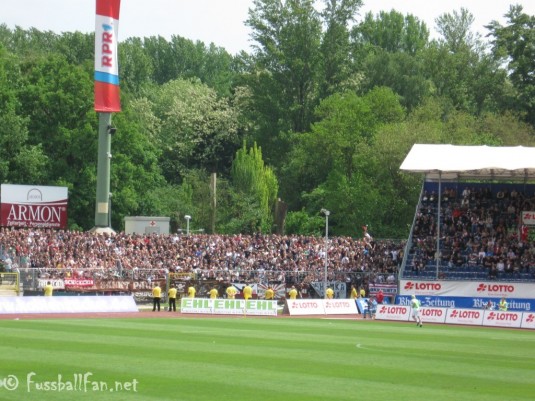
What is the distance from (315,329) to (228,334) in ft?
16.7

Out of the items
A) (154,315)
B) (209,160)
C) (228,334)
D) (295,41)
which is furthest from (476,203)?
(209,160)

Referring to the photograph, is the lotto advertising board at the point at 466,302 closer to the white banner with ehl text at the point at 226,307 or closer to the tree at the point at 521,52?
the white banner with ehl text at the point at 226,307

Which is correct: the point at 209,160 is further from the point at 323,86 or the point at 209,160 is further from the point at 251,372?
the point at 251,372

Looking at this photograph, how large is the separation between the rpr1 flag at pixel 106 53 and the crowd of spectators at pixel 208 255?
30.2ft

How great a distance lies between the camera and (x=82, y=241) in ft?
204

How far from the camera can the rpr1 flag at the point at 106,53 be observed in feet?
216

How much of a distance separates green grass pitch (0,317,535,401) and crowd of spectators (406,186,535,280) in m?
17.1

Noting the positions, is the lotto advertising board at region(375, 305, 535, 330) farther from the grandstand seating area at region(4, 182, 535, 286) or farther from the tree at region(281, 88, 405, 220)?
the tree at region(281, 88, 405, 220)

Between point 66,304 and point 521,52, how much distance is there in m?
53.8

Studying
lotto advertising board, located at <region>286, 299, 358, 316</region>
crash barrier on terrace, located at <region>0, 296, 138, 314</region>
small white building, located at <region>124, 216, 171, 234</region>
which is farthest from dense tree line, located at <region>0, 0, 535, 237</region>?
crash barrier on terrace, located at <region>0, 296, 138, 314</region>

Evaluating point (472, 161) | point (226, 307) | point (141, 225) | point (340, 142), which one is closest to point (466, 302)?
point (472, 161)

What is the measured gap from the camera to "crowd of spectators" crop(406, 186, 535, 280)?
5847 centimetres

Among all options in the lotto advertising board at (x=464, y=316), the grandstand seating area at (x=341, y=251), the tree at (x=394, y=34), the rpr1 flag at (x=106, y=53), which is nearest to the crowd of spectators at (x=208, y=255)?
the grandstand seating area at (x=341, y=251)

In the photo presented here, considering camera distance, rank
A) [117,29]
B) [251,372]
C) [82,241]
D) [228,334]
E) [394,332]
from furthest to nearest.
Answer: [117,29]
[82,241]
[394,332]
[228,334]
[251,372]
